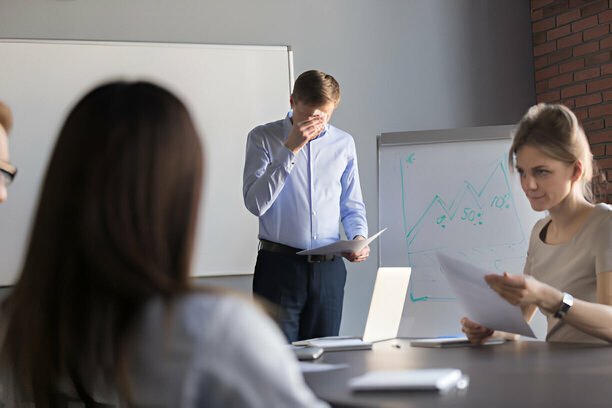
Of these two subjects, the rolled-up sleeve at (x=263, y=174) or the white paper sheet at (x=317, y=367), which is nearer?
the white paper sheet at (x=317, y=367)

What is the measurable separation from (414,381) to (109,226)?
782 millimetres

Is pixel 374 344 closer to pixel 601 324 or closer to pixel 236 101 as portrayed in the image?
pixel 601 324

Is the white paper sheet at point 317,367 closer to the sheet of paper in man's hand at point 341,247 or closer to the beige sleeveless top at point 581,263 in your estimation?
the beige sleeveless top at point 581,263

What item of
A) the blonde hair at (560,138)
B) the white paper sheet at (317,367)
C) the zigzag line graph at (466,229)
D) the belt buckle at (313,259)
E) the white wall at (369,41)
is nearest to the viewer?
the white paper sheet at (317,367)

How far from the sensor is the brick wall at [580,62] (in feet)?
13.5

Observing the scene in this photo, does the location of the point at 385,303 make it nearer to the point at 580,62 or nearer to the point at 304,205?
the point at 304,205

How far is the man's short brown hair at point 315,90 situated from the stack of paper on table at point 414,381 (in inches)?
60.8

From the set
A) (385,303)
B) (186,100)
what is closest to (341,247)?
(385,303)

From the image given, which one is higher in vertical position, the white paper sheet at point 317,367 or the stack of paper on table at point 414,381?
the stack of paper on table at point 414,381

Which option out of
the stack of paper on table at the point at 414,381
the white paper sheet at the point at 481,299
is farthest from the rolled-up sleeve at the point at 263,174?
the stack of paper on table at the point at 414,381

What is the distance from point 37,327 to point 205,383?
0.23 meters

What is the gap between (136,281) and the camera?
0.78m

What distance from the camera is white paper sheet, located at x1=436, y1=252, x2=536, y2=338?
1.86 m

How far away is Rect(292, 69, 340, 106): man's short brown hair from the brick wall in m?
1.84
